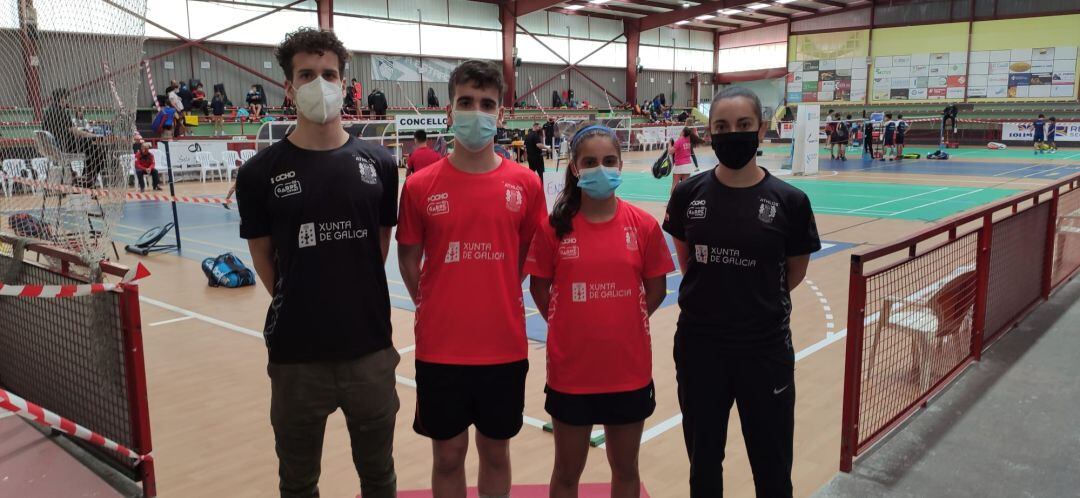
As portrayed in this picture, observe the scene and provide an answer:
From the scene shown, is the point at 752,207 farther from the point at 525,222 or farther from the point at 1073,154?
the point at 1073,154

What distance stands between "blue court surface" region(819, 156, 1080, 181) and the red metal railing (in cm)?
1633

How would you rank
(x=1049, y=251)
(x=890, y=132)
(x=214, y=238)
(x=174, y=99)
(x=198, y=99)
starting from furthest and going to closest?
(x=890, y=132), (x=198, y=99), (x=174, y=99), (x=214, y=238), (x=1049, y=251)

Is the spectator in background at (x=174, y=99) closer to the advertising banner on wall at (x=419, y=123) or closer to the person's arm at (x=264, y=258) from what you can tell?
the advertising banner on wall at (x=419, y=123)

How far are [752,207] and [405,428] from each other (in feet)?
9.80

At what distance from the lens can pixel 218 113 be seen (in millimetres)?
26797

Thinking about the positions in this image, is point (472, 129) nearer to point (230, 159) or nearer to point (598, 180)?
point (598, 180)

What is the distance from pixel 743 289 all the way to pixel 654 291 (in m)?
0.36

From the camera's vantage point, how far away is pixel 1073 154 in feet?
94.2

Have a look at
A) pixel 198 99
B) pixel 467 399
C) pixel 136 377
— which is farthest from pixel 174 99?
pixel 467 399

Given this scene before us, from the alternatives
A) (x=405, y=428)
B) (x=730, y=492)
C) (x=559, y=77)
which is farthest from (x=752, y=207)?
(x=559, y=77)

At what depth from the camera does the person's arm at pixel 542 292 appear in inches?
118

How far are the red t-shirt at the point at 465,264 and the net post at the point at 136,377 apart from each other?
1.78 metres

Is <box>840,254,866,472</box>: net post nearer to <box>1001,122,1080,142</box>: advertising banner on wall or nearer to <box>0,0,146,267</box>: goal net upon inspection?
<box>0,0,146,267</box>: goal net

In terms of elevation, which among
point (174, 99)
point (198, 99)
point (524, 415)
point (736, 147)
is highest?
point (198, 99)
